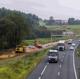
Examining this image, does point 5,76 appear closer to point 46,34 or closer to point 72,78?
point 72,78

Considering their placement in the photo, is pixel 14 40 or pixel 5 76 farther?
pixel 14 40

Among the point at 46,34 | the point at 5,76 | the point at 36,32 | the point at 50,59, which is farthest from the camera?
the point at 46,34

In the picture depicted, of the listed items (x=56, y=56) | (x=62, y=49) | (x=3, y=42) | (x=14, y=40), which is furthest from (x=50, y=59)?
(x=62, y=49)

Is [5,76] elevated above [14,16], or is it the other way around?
[14,16]

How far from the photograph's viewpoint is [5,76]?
A: 35.9 metres

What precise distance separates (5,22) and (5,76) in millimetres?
39093

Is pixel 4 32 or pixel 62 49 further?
pixel 62 49

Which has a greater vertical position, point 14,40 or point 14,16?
point 14,16

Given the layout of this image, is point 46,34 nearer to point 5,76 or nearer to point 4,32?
point 4,32

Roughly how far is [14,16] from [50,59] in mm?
27040

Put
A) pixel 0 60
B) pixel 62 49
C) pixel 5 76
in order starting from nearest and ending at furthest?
1. pixel 5 76
2. pixel 0 60
3. pixel 62 49

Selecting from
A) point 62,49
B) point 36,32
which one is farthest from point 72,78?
point 36,32

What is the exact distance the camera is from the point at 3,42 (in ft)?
235

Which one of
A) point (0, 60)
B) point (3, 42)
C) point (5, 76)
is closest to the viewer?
point (5, 76)
